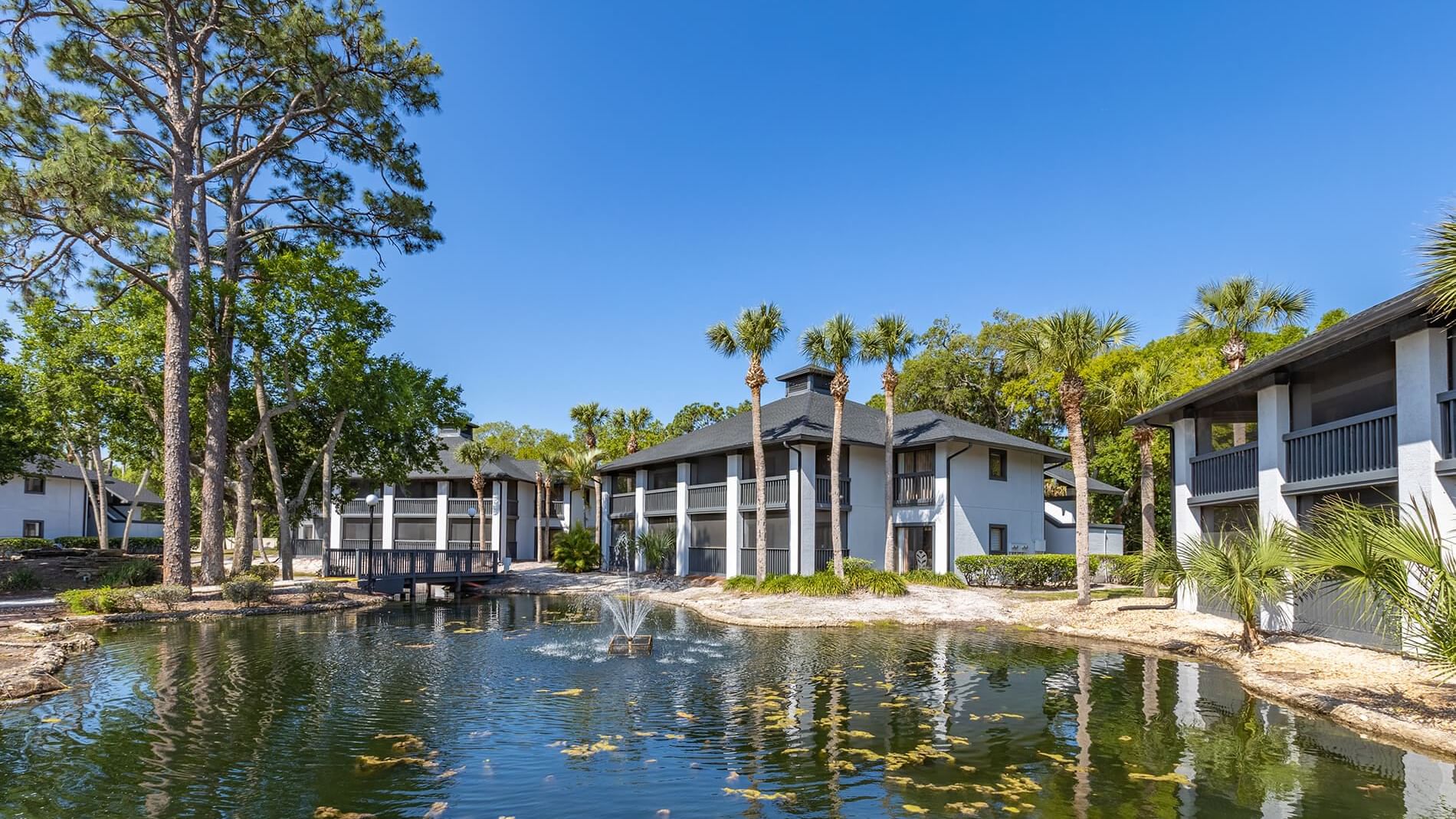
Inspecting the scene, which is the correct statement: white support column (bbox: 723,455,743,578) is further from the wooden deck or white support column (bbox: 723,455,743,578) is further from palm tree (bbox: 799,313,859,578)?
the wooden deck

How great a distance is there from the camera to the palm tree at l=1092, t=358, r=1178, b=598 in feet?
83.5

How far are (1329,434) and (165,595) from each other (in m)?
29.3

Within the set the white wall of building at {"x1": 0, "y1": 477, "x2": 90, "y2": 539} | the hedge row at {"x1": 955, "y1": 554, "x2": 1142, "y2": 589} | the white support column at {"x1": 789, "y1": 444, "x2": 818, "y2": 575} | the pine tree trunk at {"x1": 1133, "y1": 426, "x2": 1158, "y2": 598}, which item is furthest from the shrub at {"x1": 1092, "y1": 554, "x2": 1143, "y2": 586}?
the white wall of building at {"x1": 0, "y1": 477, "x2": 90, "y2": 539}

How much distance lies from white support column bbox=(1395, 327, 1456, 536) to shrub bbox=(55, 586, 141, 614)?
1161 inches

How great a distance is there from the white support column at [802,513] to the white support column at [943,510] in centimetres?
482

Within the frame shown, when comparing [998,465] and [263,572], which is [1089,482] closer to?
[998,465]

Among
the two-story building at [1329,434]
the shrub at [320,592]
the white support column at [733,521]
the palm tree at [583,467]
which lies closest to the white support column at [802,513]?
the white support column at [733,521]

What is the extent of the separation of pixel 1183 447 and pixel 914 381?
3014cm

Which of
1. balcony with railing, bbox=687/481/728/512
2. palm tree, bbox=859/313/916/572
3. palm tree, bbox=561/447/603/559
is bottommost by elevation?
balcony with railing, bbox=687/481/728/512

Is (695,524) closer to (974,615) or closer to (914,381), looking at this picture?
(974,615)

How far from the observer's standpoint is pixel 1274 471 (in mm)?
17797

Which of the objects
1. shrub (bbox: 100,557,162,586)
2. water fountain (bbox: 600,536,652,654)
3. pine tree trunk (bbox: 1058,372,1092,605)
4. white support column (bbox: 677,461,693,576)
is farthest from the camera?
white support column (bbox: 677,461,693,576)

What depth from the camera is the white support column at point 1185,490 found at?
2198cm

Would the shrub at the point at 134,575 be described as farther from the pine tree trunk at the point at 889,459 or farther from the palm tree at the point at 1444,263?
the palm tree at the point at 1444,263
